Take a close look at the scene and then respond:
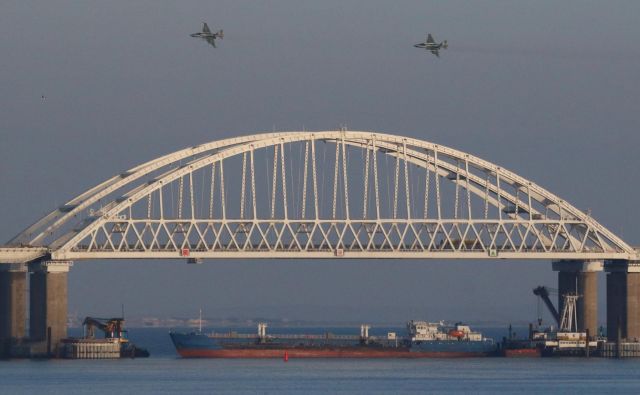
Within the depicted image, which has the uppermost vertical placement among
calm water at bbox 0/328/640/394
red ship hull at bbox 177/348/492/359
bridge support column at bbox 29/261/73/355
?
bridge support column at bbox 29/261/73/355

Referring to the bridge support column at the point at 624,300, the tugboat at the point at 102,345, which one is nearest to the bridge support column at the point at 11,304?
the tugboat at the point at 102,345

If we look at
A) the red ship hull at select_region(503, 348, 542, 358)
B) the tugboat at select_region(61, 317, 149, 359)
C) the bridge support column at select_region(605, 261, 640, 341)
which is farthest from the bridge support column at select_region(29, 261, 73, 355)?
the bridge support column at select_region(605, 261, 640, 341)

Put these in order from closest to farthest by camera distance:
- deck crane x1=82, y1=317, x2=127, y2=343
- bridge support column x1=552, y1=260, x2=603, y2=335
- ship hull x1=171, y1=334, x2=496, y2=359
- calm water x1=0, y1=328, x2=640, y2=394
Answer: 1. calm water x1=0, y1=328, x2=640, y2=394
2. deck crane x1=82, y1=317, x2=127, y2=343
3. ship hull x1=171, y1=334, x2=496, y2=359
4. bridge support column x1=552, y1=260, x2=603, y2=335

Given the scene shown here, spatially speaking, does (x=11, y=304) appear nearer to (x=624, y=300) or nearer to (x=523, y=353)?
(x=523, y=353)

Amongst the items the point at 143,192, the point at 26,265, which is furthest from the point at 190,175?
the point at 26,265

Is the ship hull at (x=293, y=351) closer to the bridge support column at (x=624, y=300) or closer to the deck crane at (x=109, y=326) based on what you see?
the deck crane at (x=109, y=326)

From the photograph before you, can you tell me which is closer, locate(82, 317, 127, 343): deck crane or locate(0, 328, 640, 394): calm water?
locate(0, 328, 640, 394): calm water

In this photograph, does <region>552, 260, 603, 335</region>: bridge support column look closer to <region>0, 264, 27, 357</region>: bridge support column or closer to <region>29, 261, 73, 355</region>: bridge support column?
<region>29, 261, 73, 355</region>: bridge support column

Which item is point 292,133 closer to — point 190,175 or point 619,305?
point 190,175
